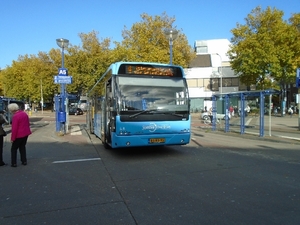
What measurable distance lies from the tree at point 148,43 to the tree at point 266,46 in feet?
24.3

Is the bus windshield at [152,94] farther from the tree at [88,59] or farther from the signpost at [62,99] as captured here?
the tree at [88,59]

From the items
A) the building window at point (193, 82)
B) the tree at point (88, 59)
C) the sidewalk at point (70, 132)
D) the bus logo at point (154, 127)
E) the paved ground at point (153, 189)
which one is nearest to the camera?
the paved ground at point (153, 189)

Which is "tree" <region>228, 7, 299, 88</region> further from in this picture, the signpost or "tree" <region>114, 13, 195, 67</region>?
the signpost

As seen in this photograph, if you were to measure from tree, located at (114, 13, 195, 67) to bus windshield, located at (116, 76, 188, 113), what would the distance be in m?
21.8

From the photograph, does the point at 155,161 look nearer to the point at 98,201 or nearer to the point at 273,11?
the point at 98,201

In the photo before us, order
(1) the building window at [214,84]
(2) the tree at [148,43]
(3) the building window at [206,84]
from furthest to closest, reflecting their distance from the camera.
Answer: (3) the building window at [206,84] → (1) the building window at [214,84] → (2) the tree at [148,43]

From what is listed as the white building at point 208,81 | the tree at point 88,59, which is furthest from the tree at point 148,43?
the white building at point 208,81

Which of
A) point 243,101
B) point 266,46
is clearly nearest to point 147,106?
point 243,101

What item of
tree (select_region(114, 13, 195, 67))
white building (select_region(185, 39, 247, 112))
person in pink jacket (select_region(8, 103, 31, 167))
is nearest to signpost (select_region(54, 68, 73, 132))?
person in pink jacket (select_region(8, 103, 31, 167))

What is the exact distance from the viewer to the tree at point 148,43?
30.5 m

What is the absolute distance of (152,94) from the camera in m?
8.50

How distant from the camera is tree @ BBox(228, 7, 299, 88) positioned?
31.5 meters

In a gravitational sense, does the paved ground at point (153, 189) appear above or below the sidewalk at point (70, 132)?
above

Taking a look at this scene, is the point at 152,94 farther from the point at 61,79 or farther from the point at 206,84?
the point at 206,84
